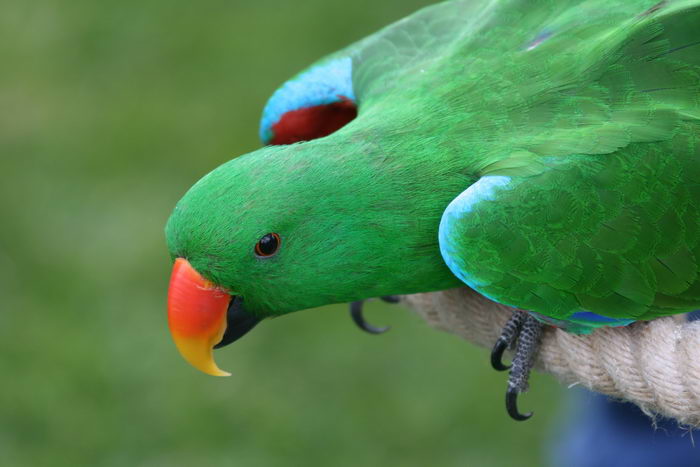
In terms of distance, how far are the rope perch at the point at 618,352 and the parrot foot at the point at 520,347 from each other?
36mm

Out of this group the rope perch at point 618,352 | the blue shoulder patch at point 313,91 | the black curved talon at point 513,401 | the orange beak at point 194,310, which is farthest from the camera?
the blue shoulder patch at point 313,91

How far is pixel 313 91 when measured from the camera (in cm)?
249

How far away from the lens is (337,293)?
2.05m

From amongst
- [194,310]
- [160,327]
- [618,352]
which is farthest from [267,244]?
[160,327]

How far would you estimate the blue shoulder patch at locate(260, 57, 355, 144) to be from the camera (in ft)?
8.16

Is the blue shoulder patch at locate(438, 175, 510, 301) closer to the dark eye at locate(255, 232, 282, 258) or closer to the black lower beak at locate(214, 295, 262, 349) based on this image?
the dark eye at locate(255, 232, 282, 258)

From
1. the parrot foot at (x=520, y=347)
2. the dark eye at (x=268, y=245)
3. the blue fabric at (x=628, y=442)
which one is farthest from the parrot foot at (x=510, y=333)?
the dark eye at (x=268, y=245)

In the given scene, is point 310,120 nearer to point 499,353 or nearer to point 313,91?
point 313,91

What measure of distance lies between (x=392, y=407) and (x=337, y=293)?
183cm

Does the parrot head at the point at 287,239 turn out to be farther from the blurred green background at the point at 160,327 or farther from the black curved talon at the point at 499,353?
the blurred green background at the point at 160,327

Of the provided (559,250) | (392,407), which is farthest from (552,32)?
(392,407)

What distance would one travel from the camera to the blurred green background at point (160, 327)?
12.1 feet

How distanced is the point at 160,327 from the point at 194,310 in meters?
2.12

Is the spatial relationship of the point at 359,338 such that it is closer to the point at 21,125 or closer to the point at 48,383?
the point at 48,383
